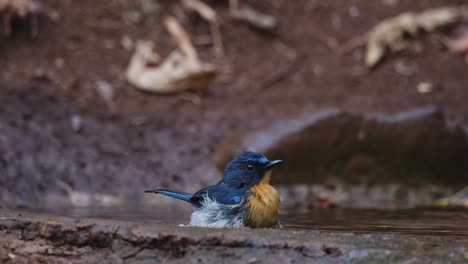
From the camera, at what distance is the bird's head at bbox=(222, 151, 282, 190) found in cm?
510

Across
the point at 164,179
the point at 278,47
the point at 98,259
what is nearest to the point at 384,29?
the point at 278,47

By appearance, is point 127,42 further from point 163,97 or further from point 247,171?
point 247,171

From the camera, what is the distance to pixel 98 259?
12.8 ft

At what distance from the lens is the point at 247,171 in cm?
516

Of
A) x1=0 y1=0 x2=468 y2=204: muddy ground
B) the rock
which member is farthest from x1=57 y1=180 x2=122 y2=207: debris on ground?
the rock

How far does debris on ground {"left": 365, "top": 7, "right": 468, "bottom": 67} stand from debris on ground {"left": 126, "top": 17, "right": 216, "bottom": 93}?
110 inches

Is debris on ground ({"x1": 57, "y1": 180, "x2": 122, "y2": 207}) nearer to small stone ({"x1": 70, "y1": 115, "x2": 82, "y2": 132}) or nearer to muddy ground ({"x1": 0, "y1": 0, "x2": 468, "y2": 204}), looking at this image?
muddy ground ({"x1": 0, "y1": 0, "x2": 468, "y2": 204})

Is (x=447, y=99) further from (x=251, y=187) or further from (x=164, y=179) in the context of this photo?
(x=251, y=187)

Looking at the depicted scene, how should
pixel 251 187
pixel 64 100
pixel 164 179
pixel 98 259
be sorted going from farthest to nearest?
pixel 64 100 → pixel 164 179 → pixel 251 187 → pixel 98 259

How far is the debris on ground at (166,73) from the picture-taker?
1037 cm

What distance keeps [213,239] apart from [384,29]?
915 centimetres

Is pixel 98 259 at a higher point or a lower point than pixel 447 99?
lower

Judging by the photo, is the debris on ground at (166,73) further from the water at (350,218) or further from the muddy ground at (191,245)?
the muddy ground at (191,245)

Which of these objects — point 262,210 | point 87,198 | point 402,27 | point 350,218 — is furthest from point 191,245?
point 402,27
